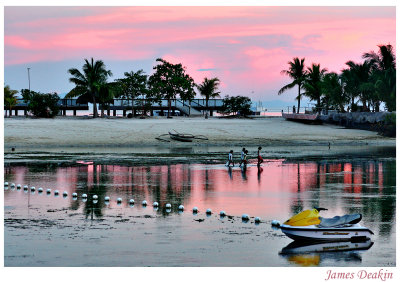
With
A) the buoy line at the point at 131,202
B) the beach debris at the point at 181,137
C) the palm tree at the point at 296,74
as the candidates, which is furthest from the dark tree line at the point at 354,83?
the buoy line at the point at 131,202

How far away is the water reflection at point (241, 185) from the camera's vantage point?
23.5 m

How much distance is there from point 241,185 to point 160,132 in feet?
127

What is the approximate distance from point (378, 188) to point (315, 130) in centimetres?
4564

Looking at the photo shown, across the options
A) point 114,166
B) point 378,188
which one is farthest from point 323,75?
point 378,188

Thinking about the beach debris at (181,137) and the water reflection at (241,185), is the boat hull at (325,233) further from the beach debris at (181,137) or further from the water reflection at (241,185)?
the beach debris at (181,137)

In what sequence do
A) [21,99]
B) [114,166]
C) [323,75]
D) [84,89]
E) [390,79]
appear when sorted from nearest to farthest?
[114,166], [390,79], [84,89], [323,75], [21,99]

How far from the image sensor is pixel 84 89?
93438mm

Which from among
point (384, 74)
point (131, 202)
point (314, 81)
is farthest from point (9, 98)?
point (131, 202)

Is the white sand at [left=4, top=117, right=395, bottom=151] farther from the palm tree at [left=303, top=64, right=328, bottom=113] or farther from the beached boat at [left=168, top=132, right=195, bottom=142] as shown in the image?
the palm tree at [left=303, top=64, right=328, bottom=113]

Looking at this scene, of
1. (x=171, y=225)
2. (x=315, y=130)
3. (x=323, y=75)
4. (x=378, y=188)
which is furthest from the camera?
(x=323, y=75)

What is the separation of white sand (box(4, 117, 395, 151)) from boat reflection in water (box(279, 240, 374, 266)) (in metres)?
43.1

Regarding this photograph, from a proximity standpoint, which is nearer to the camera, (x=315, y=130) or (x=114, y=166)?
(x=114, y=166)

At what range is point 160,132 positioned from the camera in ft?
225

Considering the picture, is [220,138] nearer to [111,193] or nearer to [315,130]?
[315,130]
